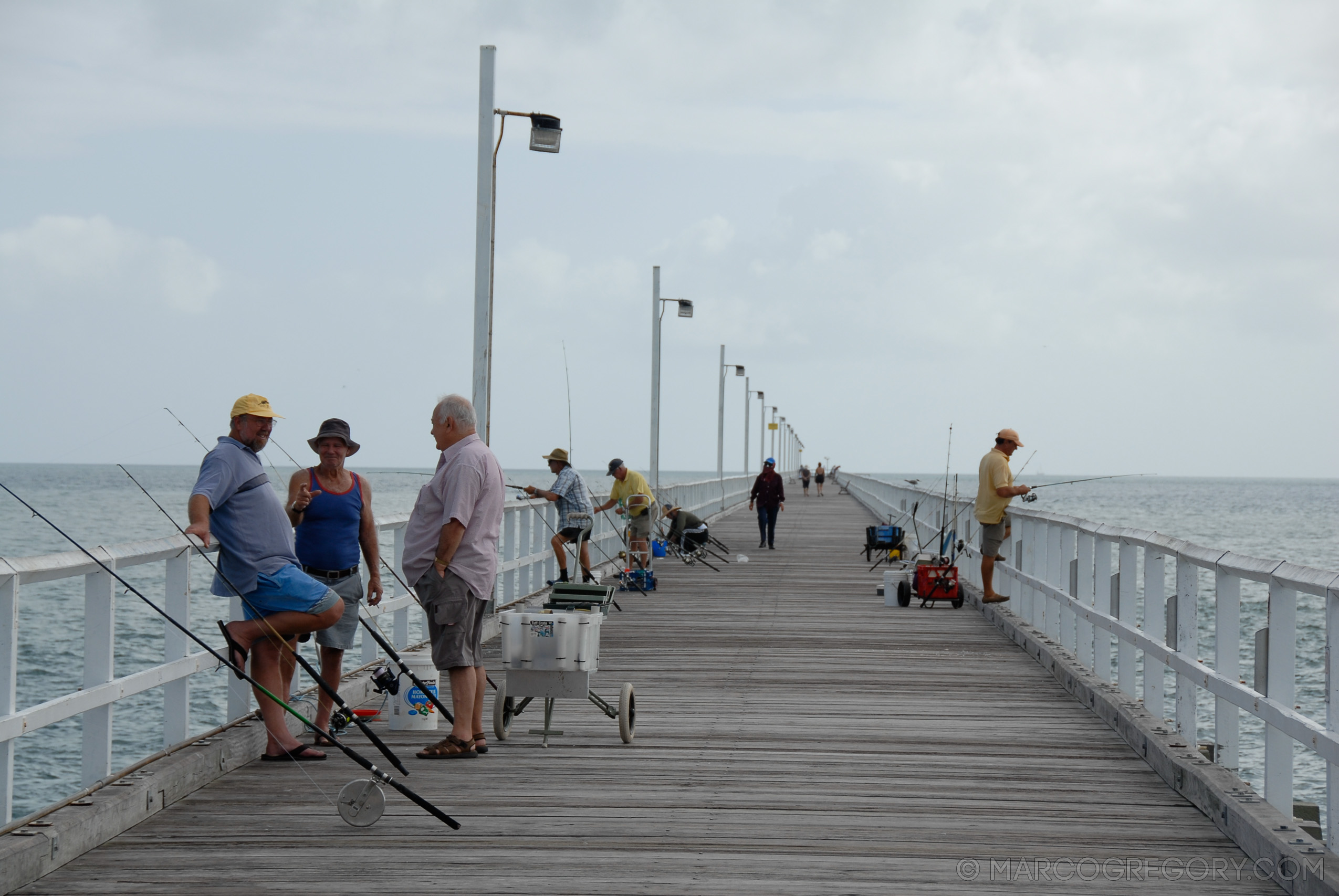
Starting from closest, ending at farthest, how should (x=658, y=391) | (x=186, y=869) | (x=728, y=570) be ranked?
(x=186, y=869) → (x=728, y=570) → (x=658, y=391)

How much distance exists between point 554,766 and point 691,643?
529 centimetres

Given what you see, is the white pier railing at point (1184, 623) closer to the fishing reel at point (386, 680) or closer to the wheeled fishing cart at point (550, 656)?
the wheeled fishing cart at point (550, 656)

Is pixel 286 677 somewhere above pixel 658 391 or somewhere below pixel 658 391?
below

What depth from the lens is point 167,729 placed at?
255 inches

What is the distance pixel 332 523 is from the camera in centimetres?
716

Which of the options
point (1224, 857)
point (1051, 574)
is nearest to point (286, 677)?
point (1224, 857)

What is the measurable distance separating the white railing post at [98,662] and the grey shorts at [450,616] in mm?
1636

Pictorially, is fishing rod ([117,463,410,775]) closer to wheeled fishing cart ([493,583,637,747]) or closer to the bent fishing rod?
the bent fishing rod

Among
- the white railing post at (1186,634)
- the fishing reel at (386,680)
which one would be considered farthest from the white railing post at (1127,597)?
the fishing reel at (386,680)

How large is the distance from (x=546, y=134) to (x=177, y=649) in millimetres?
9187

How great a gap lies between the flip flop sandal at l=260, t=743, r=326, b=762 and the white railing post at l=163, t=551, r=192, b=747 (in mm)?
445

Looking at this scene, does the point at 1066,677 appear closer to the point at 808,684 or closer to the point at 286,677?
the point at 808,684

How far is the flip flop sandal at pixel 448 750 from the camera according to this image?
7027mm

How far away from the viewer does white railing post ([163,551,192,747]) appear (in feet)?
20.5
